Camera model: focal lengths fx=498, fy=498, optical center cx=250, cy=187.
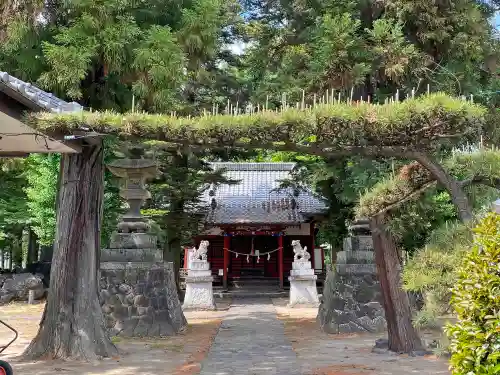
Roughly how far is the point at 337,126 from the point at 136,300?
713 cm

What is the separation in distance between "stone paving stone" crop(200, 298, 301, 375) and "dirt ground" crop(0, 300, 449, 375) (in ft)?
0.59

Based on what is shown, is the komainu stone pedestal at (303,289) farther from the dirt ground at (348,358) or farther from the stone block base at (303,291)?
the dirt ground at (348,358)

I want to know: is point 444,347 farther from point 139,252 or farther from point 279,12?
point 279,12

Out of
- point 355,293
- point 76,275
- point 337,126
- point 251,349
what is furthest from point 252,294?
point 337,126

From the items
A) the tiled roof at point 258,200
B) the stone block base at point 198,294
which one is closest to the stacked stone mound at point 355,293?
the stone block base at point 198,294

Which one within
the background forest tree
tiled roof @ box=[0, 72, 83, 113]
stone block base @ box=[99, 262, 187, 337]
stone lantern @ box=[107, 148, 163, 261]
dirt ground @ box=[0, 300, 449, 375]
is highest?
the background forest tree

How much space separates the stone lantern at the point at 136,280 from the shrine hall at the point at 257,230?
8.87 metres

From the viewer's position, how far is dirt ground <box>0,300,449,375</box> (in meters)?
6.53

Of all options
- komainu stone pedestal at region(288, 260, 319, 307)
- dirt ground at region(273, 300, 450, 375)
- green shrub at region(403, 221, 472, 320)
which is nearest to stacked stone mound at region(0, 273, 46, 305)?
komainu stone pedestal at region(288, 260, 319, 307)

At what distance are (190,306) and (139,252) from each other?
5.33m

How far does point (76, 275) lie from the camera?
23.9ft

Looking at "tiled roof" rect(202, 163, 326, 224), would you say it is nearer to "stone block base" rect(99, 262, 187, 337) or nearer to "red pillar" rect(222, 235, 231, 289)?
"red pillar" rect(222, 235, 231, 289)

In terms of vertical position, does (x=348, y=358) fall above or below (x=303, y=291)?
below

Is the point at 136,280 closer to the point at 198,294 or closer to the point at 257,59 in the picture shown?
the point at 198,294
